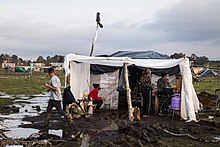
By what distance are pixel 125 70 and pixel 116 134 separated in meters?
4.66

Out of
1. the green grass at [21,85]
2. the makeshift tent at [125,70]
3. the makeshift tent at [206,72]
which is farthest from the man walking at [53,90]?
the makeshift tent at [206,72]

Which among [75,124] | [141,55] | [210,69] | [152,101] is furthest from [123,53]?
[210,69]

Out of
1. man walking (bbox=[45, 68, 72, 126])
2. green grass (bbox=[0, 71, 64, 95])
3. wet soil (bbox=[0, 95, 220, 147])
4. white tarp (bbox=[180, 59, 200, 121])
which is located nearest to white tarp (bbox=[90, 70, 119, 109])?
wet soil (bbox=[0, 95, 220, 147])

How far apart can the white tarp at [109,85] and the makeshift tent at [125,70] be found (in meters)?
0.59

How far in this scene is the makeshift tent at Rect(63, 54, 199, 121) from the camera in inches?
586

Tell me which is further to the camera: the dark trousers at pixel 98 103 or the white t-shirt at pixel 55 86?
the dark trousers at pixel 98 103

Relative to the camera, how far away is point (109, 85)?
747 inches

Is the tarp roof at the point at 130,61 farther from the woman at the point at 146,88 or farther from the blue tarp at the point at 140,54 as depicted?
the blue tarp at the point at 140,54

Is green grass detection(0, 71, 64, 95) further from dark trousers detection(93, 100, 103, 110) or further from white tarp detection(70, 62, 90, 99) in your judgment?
dark trousers detection(93, 100, 103, 110)

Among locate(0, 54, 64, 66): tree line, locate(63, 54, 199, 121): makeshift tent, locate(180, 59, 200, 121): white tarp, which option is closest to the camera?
locate(180, 59, 200, 121): white tarp

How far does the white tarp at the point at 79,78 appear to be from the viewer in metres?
17.2

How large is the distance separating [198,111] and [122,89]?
12.3 ft

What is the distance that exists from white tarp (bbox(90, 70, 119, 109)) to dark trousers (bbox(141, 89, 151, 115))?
2.46 metres

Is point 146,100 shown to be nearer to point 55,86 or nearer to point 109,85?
point 109,85
